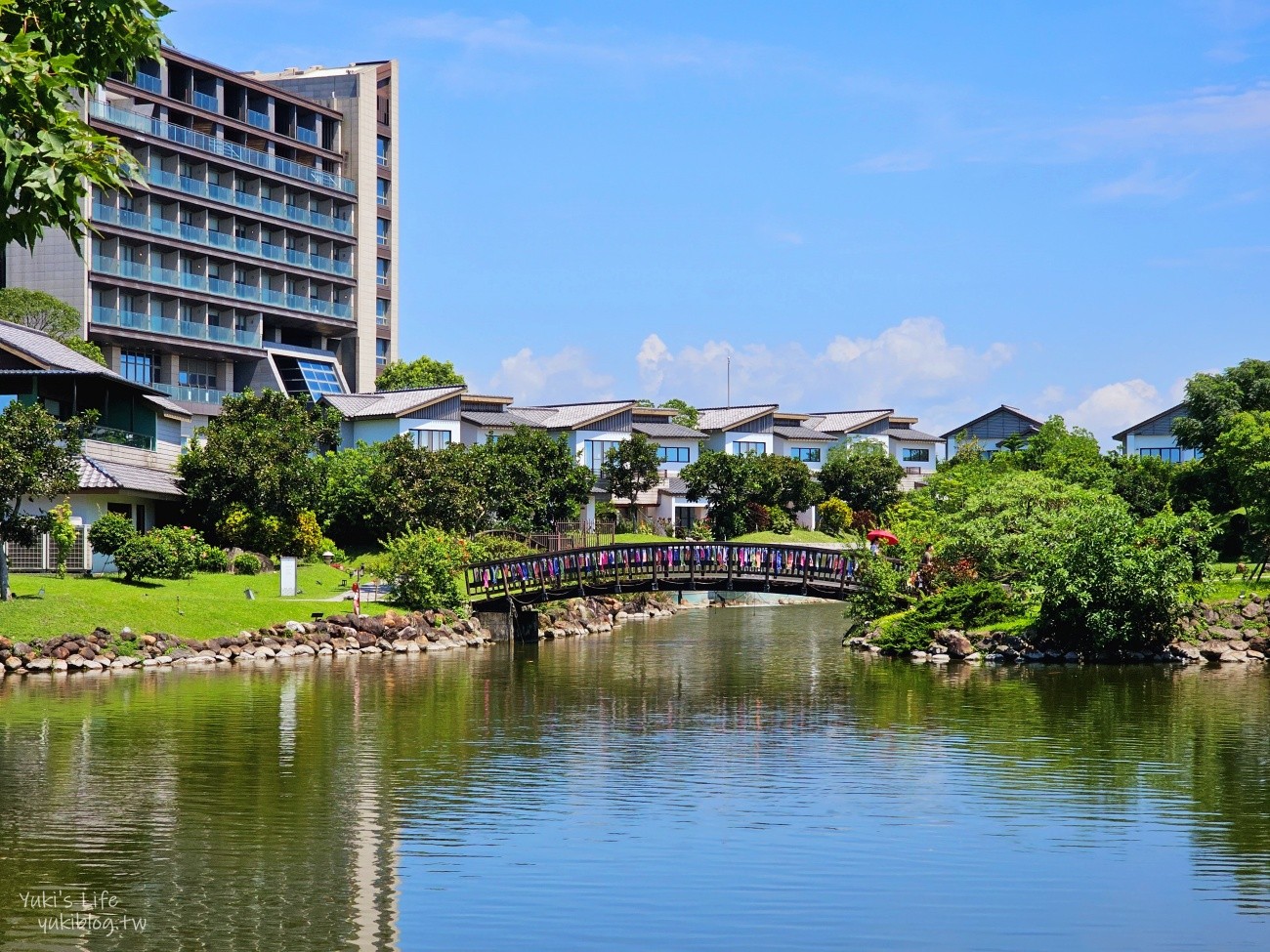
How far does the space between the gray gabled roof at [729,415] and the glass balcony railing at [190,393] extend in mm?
38966

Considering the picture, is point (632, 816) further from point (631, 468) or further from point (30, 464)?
point (631, 468)

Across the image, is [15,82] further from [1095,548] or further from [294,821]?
[1095,548]

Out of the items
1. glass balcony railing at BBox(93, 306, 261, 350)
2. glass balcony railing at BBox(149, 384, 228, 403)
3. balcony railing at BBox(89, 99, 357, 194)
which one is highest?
balcony railing at BBox(89, 99, 357, 194)

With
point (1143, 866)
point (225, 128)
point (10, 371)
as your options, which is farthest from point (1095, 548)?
point (225, 128)

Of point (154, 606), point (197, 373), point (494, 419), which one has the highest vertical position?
point (197, 373)

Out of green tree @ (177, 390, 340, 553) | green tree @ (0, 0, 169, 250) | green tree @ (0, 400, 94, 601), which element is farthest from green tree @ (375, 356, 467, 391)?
green tree @ (0, 0, 169, 250)

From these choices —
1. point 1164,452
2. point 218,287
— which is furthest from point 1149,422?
point 218,287

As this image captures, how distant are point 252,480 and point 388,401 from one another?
25.7m

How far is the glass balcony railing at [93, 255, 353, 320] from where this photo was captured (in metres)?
86.1

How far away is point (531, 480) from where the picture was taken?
79125mm

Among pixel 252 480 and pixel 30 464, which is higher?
pixel 252 480

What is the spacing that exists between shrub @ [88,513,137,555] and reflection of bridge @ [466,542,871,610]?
1246 centimetres

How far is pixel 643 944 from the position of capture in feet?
51.0

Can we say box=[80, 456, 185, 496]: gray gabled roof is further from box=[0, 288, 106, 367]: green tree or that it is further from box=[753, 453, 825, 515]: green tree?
box=[753, 453, 825, 515]: green tree
